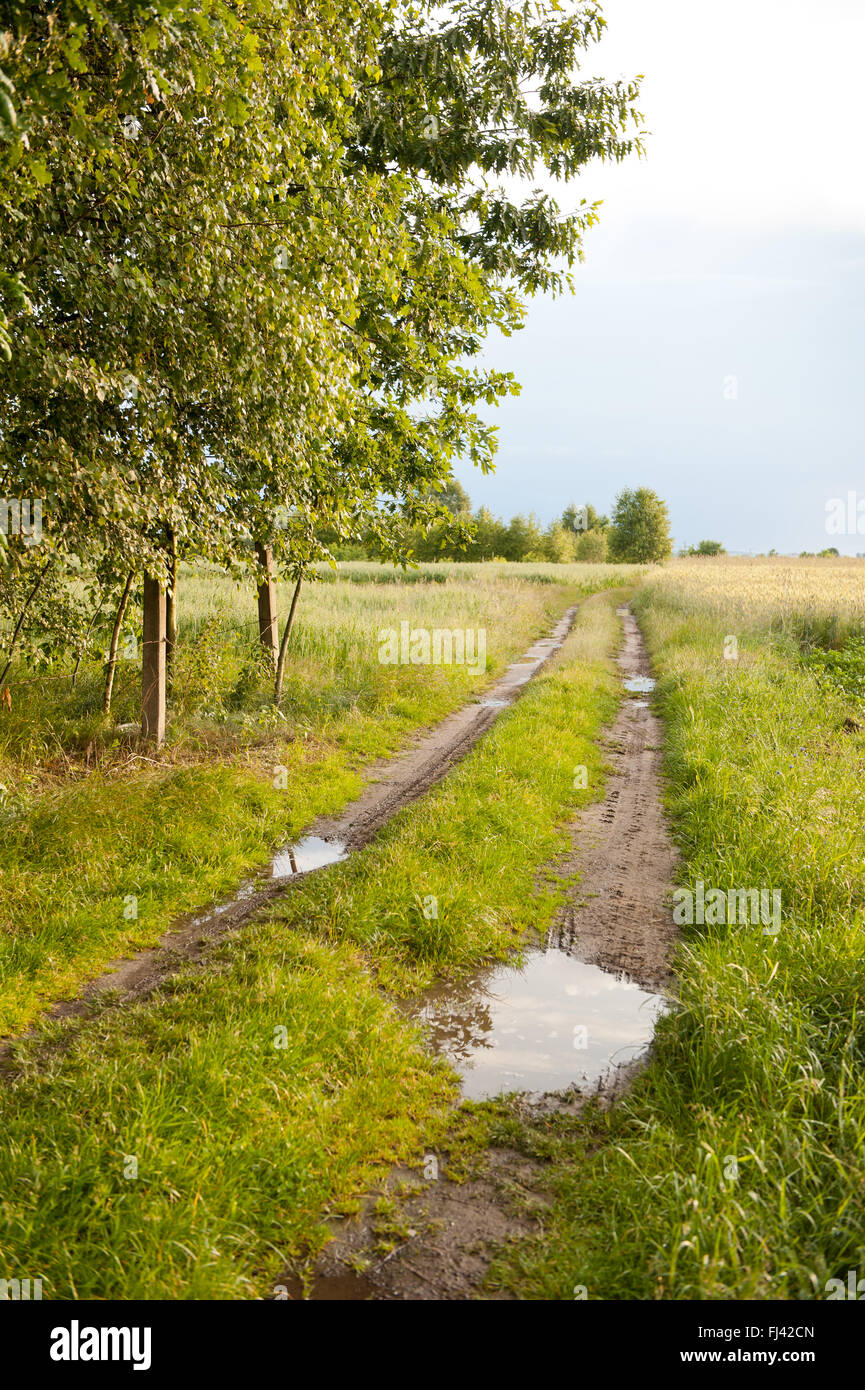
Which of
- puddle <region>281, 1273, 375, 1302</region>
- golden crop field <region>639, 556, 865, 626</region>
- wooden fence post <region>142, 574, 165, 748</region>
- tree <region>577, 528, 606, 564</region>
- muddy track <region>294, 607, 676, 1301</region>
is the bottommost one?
puddle <region>281, 1273, 375, 1302</region>

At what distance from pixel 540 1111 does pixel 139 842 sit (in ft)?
15.2

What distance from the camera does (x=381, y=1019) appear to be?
4.61 m

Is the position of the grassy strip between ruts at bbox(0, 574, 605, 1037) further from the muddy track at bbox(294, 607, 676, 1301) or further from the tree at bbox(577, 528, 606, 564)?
the tree at bbox(577, 528, 606, 564)

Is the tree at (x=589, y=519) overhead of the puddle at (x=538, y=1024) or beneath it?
overhead

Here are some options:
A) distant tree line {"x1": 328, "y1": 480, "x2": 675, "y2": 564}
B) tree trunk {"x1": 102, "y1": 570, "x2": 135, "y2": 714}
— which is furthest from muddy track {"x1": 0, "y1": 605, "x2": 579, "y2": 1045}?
distant tree line {"x1": 328, "y1": 480, "x2": 675, "y2": 564}

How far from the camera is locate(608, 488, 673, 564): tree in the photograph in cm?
8525

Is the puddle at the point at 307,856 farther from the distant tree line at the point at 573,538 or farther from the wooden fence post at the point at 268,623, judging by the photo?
the distant tree line at the point at 573,538

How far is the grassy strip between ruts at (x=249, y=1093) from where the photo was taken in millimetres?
3045

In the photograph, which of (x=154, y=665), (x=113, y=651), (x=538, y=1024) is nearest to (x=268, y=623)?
(x=113, y=651)

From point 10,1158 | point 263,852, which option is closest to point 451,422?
point 263,852

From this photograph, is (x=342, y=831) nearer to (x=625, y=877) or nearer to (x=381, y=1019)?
(x=625, y=877)

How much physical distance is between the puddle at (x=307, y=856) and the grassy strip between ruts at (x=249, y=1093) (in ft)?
1.92

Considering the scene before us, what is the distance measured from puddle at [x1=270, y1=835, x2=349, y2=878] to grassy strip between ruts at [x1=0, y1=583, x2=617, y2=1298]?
0.59 metres

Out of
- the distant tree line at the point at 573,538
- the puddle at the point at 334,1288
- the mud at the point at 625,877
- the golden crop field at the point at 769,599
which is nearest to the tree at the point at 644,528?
the distant tree line at the point at 573,538
